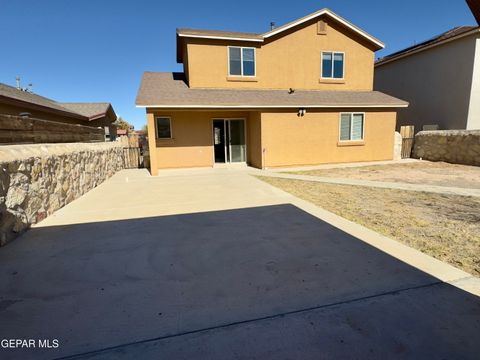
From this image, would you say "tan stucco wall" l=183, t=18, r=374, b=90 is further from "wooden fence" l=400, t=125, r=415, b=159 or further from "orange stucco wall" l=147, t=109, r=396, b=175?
"wooden fence" l=400, t=125, r=415, b=159

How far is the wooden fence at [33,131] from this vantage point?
16.2 ft

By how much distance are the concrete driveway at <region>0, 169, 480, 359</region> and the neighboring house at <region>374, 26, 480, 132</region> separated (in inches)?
609

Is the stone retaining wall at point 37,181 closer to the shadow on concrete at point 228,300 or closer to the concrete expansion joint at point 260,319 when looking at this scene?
the shadow on concrete at point 228,300

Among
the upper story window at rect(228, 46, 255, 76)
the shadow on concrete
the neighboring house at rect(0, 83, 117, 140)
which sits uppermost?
the upper story window at rect(228, 46, 255, 76)

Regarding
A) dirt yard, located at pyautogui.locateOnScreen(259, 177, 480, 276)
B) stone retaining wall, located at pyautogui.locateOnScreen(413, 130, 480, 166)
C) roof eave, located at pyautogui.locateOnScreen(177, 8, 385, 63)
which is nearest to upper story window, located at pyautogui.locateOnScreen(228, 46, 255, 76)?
roof eave, located at pyautogui.locateOnScreen(177, 8, 385, 63)

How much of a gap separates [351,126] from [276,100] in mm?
4482

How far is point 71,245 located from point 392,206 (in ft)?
22.3

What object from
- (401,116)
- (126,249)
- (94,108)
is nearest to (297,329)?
(126,249)

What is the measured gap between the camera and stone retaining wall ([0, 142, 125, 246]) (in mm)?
4441

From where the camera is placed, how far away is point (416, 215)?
568 centimetres

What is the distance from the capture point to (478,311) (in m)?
2.54

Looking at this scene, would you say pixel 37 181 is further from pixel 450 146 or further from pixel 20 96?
pixel 450 146

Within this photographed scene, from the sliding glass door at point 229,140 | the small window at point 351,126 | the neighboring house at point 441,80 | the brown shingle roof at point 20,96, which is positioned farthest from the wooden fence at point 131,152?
the neighboring house at point 441,80

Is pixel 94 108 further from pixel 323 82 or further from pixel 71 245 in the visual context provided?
pixel 71 245
